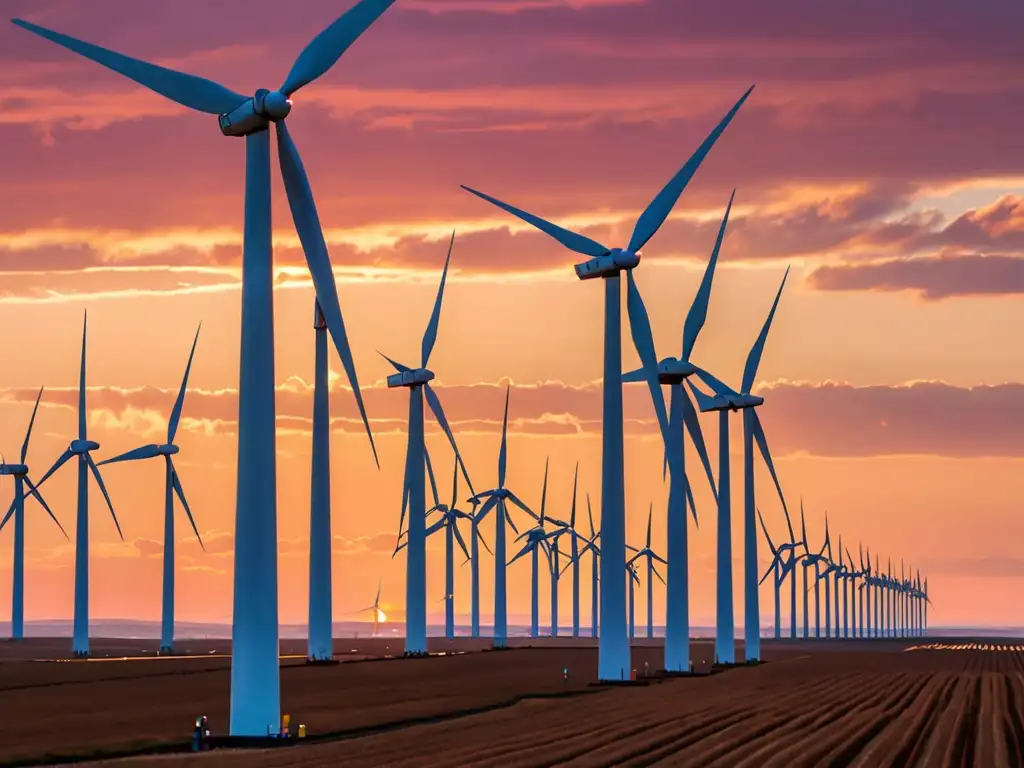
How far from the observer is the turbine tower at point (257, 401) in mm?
54875

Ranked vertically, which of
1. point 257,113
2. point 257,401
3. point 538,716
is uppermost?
point 257,113

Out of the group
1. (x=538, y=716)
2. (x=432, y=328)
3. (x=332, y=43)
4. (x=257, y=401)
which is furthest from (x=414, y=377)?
(x=257, y=401)

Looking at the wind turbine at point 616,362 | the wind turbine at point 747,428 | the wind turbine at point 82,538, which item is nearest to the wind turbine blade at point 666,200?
the wind turbine at point 616,362

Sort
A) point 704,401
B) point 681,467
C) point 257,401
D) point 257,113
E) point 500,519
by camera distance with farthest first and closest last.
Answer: point 500,519 → point 704,401 → point 681,467 → point 257,113 → point 257,401

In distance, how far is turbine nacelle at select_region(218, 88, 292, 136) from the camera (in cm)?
5725

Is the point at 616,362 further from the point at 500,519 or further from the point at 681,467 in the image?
the point at 500,519

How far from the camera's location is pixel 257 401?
5506cm

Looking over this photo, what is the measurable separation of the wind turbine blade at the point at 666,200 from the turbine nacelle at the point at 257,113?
1487 inches

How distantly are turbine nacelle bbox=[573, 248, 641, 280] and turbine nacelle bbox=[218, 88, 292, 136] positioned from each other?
115 ft

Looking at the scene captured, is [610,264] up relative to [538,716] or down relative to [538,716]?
up

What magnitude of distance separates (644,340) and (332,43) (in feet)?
113

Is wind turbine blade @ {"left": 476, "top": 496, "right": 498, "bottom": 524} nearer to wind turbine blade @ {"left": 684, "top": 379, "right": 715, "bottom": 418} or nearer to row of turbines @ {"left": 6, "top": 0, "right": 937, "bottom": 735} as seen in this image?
row of turbines @ {"left": 6, "top": 0, "right": 937, "bottom": 735}

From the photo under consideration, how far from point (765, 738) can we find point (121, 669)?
60.8m

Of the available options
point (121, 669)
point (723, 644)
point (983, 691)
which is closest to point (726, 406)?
point (723, 644)
